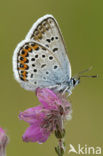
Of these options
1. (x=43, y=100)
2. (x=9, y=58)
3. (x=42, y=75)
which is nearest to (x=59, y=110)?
(x=43, y=100)

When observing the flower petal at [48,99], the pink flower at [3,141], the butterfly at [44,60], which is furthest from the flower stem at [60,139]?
the butterfly at [44,60]

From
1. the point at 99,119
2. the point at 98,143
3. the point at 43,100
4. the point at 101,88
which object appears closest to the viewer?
the point at 43,100

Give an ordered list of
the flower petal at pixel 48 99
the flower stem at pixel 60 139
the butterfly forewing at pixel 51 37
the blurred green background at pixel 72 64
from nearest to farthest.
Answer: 1. the flower stem at pixel 60 139
2. the flower petal at pixel 48 99
3. the butterfly forewing at pixel 51 37
4. the blurred green background at pixel 72 64

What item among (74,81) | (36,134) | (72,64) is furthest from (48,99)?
(72,64)

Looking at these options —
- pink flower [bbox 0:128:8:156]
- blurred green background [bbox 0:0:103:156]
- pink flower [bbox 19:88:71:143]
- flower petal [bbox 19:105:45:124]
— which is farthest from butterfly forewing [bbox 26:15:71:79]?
blurred green background [bbox 0:0:103:156]

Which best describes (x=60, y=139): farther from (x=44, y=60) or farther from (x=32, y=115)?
(x=44, y=60)

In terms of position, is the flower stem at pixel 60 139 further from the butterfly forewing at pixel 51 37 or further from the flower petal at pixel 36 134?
the butterfly forewing at pixel 51 37

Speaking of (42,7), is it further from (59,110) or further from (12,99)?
(59,110)
